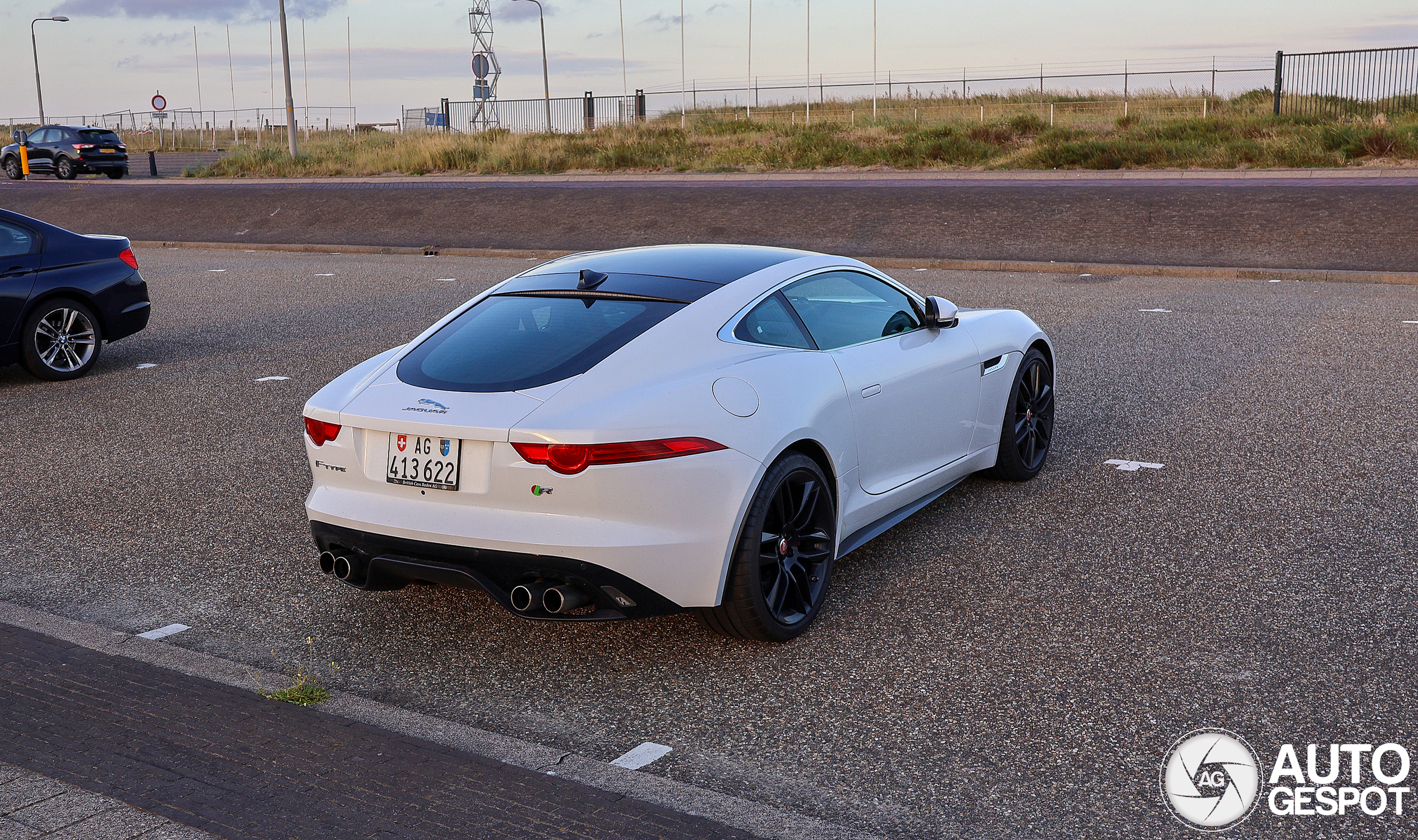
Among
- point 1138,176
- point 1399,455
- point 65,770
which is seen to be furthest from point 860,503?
point 1138,176

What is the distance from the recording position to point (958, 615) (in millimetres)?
4828

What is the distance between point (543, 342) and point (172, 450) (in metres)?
4.10

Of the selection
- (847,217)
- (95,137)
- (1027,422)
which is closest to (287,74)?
(95,137)

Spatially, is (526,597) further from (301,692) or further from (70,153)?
(70,153)

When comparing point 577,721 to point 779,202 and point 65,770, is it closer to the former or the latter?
point 65,770

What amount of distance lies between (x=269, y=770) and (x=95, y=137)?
4159cm

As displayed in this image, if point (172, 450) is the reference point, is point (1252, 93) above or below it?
above

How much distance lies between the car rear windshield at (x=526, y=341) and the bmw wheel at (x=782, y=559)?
78cm

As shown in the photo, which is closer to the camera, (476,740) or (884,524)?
(476,740)

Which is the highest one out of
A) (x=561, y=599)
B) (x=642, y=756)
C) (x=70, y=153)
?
(x=70, y=153)

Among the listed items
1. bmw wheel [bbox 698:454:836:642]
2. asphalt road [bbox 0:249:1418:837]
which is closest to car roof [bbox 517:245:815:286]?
bmw wheel [bbox 698:454:836:642]

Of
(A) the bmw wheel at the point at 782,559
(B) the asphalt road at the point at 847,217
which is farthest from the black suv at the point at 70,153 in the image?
(A) the bmw wheel at the point at 782,559

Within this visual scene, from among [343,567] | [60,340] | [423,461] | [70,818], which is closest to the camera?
[70,818]

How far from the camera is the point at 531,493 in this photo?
4.06 meters
